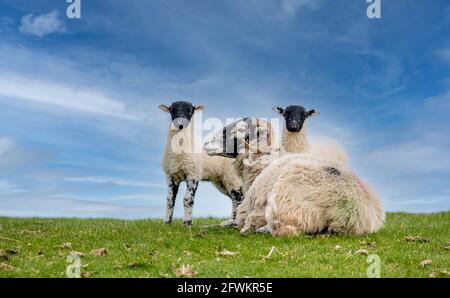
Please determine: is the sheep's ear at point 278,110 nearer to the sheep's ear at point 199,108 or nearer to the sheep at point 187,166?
the sheep at point 187,166

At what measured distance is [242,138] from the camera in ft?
49.0

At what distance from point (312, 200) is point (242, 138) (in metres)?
3.42

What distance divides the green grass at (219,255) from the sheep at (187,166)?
122 inches

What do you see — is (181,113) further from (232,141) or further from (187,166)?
(232,141)

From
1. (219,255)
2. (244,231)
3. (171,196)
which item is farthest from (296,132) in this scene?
(219,255)

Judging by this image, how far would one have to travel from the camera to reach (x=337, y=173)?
41.8 feet

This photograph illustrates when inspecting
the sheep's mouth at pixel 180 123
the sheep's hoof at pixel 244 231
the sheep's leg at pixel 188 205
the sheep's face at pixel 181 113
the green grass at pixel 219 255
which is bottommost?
the green grass at pixel 219 255

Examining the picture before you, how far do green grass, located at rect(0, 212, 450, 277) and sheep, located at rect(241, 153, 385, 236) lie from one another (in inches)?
12.9

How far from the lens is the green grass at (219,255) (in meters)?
9.06

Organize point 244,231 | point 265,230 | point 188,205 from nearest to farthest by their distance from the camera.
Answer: point 265,230 → point 244,231 → point 188,205

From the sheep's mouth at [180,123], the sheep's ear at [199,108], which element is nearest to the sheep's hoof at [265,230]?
the sheep's mouth at [180,123]
